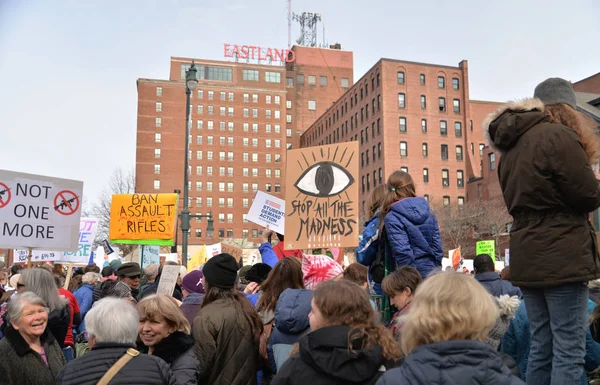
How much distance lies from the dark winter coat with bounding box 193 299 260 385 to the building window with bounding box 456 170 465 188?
2726 inches

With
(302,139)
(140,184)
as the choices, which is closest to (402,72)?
(302,139)

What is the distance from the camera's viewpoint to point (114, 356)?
11.8ft

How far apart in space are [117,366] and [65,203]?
5.43m

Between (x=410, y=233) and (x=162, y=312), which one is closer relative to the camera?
(x=162, y=312)

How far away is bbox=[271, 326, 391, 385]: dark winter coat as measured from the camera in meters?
2.90

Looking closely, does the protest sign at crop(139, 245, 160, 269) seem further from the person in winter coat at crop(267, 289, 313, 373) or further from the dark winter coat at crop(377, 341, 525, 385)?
the dark winter coat at crop(377, 341, 525, 385)

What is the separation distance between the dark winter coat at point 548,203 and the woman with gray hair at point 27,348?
12.0 ft

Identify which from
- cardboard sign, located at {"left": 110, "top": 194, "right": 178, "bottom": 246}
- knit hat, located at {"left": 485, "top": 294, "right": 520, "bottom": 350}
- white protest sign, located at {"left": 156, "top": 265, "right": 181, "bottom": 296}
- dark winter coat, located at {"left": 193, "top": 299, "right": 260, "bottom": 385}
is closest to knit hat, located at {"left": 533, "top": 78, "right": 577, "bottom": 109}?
knit hat, located at {"left": 485, "top": 294, "right": 520, "bottom": 350}

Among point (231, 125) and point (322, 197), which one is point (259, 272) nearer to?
point (322, 197)

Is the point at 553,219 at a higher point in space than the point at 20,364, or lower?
higher

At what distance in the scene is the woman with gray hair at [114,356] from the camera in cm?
351

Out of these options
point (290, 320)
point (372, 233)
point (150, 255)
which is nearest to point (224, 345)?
point (290, 320)

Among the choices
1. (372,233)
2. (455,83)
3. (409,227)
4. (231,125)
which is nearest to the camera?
(409,227)

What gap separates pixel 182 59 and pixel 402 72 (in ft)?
195
